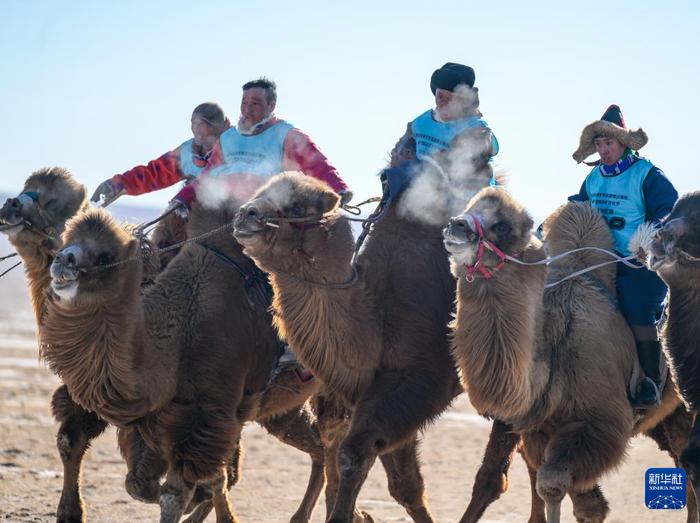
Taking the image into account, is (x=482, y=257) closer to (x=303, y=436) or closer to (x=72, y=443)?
(x=72, y=443)

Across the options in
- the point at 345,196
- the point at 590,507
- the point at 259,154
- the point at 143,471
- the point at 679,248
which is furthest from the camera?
the point at 259,154

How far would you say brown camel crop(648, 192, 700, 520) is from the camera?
5.86 meters

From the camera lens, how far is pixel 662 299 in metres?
7.09

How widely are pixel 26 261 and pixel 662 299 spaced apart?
3581mm

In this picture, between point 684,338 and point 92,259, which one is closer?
point 684,338

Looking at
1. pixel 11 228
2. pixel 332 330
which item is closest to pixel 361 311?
pixel 332 330

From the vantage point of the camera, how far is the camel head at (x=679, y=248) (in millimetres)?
5844

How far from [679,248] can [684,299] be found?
0.27 meters

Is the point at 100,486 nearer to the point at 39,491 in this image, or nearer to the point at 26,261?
the point at 39,491

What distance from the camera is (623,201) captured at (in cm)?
722

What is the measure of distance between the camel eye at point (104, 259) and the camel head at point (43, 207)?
969mm

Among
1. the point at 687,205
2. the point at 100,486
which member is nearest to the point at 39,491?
the point at 100,486

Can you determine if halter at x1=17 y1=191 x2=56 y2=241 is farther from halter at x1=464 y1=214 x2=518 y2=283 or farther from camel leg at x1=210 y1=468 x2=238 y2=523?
halter at x1=464 y1=214 x2=518 y2=283

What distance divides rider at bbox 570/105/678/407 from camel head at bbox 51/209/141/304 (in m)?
2.68
